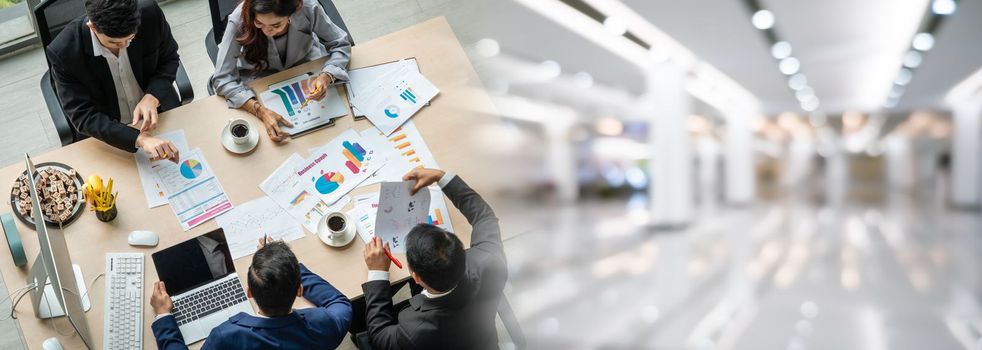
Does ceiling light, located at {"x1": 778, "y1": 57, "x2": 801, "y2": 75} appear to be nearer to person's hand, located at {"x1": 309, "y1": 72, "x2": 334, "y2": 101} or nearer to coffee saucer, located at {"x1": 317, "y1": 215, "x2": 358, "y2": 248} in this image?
person's hand, located at {"x1": 309, "y1": 72, "x2": 334, "y2": 101}

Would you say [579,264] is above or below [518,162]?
below

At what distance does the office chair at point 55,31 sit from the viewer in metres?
1.27

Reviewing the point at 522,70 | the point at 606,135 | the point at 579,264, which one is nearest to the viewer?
the point at 522,70

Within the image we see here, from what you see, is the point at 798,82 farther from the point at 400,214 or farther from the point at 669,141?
the point at 400,214

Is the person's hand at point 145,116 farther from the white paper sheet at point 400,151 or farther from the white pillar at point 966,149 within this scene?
the white pillar at point 966,149

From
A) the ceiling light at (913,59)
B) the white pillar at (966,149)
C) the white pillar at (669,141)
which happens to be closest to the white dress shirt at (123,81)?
the white pillar at (669,141)

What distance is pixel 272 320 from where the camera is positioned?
3.15ft

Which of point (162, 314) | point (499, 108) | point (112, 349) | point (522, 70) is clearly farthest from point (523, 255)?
point (112, 349)

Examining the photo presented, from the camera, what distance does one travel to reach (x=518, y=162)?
3.56ft

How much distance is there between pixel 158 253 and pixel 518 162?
2.43ft

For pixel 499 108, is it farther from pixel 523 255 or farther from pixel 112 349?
pixel 112 349

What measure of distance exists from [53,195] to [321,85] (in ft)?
1.92

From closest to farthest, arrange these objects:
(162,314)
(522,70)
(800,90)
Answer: (162,314)
(522,70)
(800,90)

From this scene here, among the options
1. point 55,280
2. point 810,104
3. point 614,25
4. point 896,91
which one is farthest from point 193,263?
point 810,104
